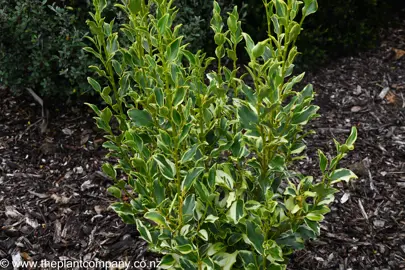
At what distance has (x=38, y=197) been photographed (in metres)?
3.08

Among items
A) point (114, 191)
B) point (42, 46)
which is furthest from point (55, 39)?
point (114, 191)

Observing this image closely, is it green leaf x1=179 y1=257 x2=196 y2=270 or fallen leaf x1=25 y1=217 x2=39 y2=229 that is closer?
green leaf x1=179 y1=257 x2=196 y2=270

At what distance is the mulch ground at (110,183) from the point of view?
2703mm

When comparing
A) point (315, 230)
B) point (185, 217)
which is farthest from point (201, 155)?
point (315, 230)

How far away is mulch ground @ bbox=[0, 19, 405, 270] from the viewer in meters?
2.70

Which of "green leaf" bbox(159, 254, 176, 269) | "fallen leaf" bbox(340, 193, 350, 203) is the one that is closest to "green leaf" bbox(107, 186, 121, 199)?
"green leaf" bbox(159, 254, 176, 269)

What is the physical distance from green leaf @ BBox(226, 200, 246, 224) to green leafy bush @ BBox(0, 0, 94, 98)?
1.77 metres

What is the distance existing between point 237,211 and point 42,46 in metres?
2.06

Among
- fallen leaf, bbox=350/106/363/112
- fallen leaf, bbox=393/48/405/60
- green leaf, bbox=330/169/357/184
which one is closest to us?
green leaf, bbox=330/169/357/184

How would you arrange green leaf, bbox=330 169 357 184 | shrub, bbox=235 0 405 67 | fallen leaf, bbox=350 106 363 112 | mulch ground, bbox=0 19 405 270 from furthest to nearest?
shrub, bbox=235 0 405 67 < fallen leaf, bbox=350 106 363 112 < mulch ground, bbox=0 19 405 270 < green leaf, bbox=330 169 357 184

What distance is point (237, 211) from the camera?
1.95 metres

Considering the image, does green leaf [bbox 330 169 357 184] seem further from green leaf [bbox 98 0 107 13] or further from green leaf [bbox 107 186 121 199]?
green leaf [bbox 98 0 107 13]

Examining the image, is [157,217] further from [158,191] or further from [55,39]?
[55,39]

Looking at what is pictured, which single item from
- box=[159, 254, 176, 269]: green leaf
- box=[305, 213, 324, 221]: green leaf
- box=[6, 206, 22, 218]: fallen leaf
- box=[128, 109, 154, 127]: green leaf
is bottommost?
box=[6, 206, 22, 218]: fallen leaf
